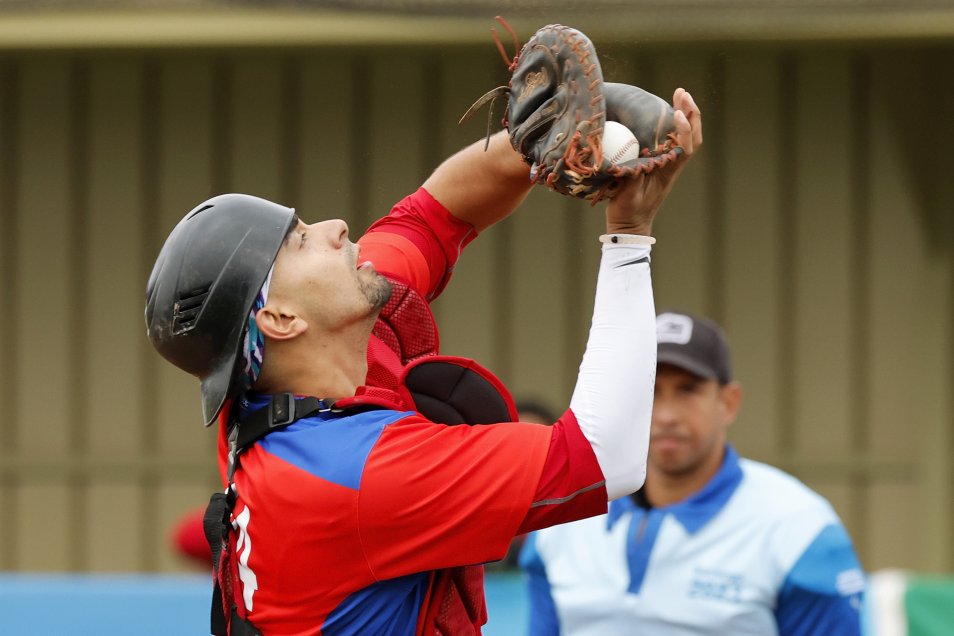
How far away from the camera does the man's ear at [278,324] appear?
7.95 ft

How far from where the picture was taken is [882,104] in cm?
700

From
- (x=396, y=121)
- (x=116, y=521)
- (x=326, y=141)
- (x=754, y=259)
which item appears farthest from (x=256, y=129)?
(x=754, y=259)

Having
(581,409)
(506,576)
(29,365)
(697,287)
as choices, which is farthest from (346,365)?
(29,365)

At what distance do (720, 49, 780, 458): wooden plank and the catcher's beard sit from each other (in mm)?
4875

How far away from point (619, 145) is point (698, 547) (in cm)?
166

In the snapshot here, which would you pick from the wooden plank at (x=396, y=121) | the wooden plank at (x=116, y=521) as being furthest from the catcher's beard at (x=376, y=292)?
the wooden plank at (x=116, y=521)

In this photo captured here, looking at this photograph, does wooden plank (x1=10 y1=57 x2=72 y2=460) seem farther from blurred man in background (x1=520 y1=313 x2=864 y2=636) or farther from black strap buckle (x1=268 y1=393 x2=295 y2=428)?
black strap buckle (x1=268 y1=393 x2=295 y2=428)

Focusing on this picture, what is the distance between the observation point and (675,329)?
3832mm

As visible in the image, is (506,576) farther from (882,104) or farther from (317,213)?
(882,104)

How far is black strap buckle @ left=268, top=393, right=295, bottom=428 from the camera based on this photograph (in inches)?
93.0

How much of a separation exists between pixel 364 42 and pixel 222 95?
1.36m

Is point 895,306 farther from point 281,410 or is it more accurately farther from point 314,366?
point 281,410

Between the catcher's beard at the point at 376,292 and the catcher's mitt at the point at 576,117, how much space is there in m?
0.40

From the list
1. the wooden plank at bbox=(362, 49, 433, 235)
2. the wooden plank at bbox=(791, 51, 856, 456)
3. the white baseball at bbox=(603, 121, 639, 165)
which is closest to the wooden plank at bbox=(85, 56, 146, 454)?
the wooden plank at bbox=(362, 49, 433, 235)
